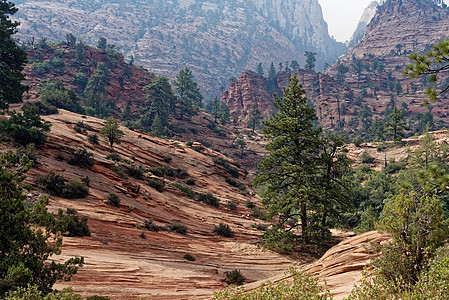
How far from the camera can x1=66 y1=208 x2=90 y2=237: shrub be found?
41.7 feet

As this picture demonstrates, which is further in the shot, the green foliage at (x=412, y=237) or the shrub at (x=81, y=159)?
the shrub at (x=81, y=159)

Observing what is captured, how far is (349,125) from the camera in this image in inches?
4582

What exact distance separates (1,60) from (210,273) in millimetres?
25985

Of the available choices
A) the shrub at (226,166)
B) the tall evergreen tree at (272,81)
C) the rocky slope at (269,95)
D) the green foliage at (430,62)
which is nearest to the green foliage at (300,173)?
the green foliage at (430,62)

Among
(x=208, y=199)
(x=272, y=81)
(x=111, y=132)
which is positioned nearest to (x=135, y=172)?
(x=208, y=199)

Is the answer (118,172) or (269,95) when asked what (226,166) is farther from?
(269,95)

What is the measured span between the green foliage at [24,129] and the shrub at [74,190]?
654cm

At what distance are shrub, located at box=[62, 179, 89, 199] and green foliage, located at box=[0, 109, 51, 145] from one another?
258 inches

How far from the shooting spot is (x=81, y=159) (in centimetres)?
2142

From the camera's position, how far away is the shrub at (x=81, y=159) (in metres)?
21.0

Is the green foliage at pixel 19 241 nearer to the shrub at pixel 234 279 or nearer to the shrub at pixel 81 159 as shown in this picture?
the shrub at pixel 234 279

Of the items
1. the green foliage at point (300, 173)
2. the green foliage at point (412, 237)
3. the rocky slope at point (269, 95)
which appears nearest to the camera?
the green foliage at point (412, 237)

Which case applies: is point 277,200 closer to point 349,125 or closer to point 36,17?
point 349,125

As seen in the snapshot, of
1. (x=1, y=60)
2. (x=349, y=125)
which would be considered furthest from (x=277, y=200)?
(x=349, y=125)
